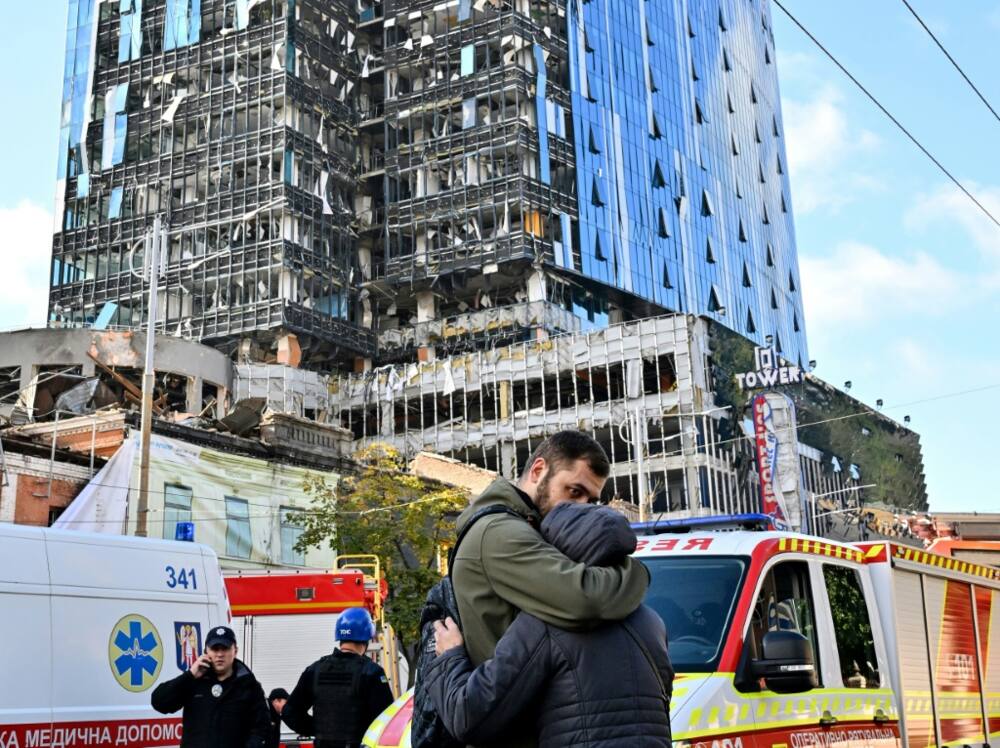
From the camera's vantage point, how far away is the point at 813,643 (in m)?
6.99

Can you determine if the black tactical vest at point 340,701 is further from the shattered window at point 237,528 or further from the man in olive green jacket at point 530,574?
the shattered window at point 237,528

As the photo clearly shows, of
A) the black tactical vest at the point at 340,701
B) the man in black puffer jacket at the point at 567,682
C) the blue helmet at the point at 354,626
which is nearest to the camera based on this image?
the man in black puffer jacket at the point at 567,682

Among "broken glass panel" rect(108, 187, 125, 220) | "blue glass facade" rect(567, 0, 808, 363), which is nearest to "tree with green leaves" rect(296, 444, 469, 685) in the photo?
"blue glass facade" rect(567, 0, 808, 363)

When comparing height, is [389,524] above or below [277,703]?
above

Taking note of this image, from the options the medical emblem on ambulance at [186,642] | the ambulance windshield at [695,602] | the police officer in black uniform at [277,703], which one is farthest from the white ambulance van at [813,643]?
the police officer in black uniform at [277,703]

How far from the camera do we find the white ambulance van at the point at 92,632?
8.49 metres

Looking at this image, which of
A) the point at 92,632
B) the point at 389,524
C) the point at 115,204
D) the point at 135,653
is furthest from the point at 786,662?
the point at 115,204

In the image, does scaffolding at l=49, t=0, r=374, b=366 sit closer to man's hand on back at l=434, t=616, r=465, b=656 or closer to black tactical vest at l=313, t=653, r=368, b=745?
black tactical vest at l=313, t=653, r=368, b=745

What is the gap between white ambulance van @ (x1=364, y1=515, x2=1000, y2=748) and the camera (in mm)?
5836

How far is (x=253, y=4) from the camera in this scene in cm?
7938

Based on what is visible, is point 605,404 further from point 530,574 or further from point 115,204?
point 530,574

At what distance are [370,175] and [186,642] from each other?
76.7m

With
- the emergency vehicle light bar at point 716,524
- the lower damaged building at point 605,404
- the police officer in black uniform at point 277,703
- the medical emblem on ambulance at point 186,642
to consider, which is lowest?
the police officer in black uniform at point 277,703

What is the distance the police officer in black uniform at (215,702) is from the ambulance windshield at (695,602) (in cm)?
285
